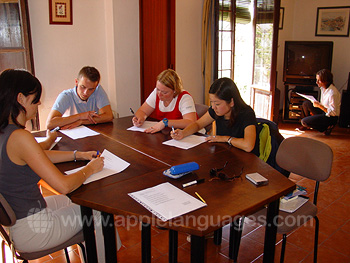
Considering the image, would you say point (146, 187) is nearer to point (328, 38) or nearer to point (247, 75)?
point (247, 75)

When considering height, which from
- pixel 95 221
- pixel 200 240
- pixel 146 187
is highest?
pixel 146 187

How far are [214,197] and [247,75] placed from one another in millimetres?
4928

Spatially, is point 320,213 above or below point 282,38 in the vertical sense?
below

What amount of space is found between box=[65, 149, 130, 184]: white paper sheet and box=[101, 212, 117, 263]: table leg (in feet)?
0.69

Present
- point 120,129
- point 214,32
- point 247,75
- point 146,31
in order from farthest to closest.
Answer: point 247,75 < point 214,32 < point 146,31 < point 120,129

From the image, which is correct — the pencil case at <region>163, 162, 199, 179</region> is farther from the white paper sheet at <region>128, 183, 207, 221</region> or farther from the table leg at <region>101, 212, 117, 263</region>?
the table leg at <region>101, 212, 117, 263</region>

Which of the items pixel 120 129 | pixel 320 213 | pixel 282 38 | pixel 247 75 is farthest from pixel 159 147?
pixel 282 38

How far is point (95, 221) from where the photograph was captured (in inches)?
74.0

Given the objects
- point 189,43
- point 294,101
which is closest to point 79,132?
point 189,43

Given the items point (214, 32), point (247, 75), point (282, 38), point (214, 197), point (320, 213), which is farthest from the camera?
point (282, 38)

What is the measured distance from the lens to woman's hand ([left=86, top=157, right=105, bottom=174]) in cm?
188

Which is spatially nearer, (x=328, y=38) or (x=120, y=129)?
(x=120, y=129)

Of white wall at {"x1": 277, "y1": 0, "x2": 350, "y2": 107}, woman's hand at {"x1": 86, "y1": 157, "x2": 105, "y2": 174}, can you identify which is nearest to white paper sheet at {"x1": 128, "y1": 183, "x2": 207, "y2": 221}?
woman's hand at {"x1": 86, "y1": 157, "x2": 105, "y2": 174}

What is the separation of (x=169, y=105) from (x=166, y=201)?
5.31 ft
